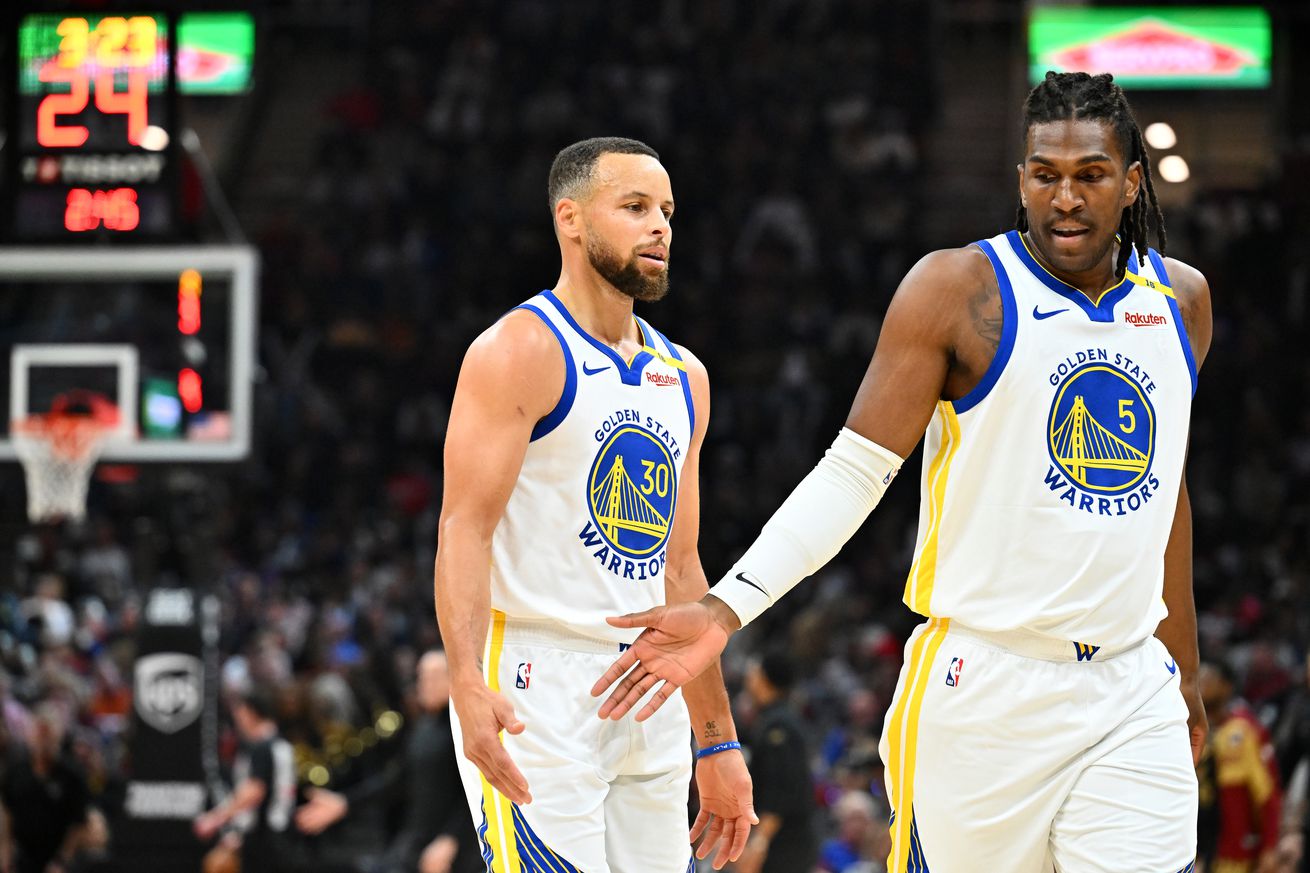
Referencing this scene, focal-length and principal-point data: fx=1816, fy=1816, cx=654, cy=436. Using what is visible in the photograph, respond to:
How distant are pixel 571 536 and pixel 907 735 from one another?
102cm

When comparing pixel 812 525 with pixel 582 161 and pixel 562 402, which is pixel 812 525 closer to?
pixel 562 402

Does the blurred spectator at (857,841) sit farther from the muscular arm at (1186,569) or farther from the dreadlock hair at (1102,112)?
the dreadlock hair at (1102,112)

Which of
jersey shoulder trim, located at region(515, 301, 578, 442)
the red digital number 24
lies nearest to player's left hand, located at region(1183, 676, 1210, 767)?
jersey shoulder trim, located at region(515, 301, 578, 442)

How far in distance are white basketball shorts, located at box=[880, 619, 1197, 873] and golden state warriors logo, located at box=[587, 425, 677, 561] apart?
0.91 m

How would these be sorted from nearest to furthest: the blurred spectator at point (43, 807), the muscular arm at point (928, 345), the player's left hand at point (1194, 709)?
the muscular arm at point (928, 345), the player's left hand at point (1194, 709), the blurred spectator at point (43, 807)

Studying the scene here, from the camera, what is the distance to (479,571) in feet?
14.7

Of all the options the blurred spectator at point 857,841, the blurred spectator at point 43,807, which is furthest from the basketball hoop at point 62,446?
the blurred spectator at point 857,841

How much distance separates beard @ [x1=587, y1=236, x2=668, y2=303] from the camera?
4.86 m

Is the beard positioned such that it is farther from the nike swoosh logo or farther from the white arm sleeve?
the nike swoosh logo

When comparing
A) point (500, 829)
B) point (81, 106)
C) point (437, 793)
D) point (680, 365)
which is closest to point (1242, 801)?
point (437, 793)

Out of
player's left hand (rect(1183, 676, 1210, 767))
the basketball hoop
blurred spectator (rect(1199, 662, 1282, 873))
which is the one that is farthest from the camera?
the basketball hoop

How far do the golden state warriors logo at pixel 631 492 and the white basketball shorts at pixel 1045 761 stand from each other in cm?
91

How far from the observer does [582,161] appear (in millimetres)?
4953

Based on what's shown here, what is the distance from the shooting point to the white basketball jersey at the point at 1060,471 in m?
4.11
